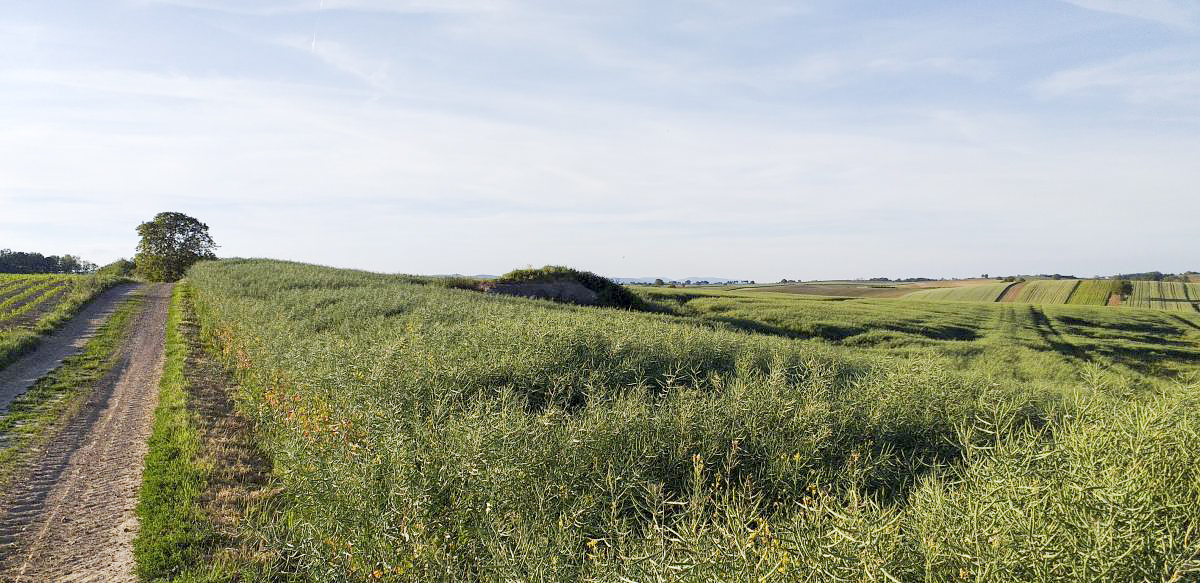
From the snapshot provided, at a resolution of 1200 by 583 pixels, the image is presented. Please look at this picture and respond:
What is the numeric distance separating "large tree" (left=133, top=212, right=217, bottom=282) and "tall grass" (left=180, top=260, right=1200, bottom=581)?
186 feet

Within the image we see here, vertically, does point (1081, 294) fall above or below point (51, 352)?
above

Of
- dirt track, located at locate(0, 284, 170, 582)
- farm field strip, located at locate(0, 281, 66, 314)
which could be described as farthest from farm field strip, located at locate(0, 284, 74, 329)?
dirt track, located at locate(0, 284, 170, 582)

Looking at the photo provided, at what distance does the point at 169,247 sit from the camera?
192 feet

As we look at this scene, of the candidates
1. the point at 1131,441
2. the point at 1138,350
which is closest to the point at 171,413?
the point at 1131,441

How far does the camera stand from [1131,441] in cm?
360

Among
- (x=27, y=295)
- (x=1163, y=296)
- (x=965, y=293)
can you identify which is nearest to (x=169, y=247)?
(x=27, y=295)

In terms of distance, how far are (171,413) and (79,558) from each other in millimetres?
5342

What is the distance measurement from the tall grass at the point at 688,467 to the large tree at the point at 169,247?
5657 cm

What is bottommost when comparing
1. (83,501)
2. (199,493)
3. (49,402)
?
(83,501)

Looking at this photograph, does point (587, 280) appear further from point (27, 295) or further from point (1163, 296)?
point (1163, 296)

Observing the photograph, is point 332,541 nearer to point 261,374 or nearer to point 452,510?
point 452,510

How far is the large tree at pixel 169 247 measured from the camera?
57000 mm

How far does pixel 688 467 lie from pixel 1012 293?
6679 cm

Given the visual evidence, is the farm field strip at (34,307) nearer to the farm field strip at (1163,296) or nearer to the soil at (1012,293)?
the soil at (1012,293)
